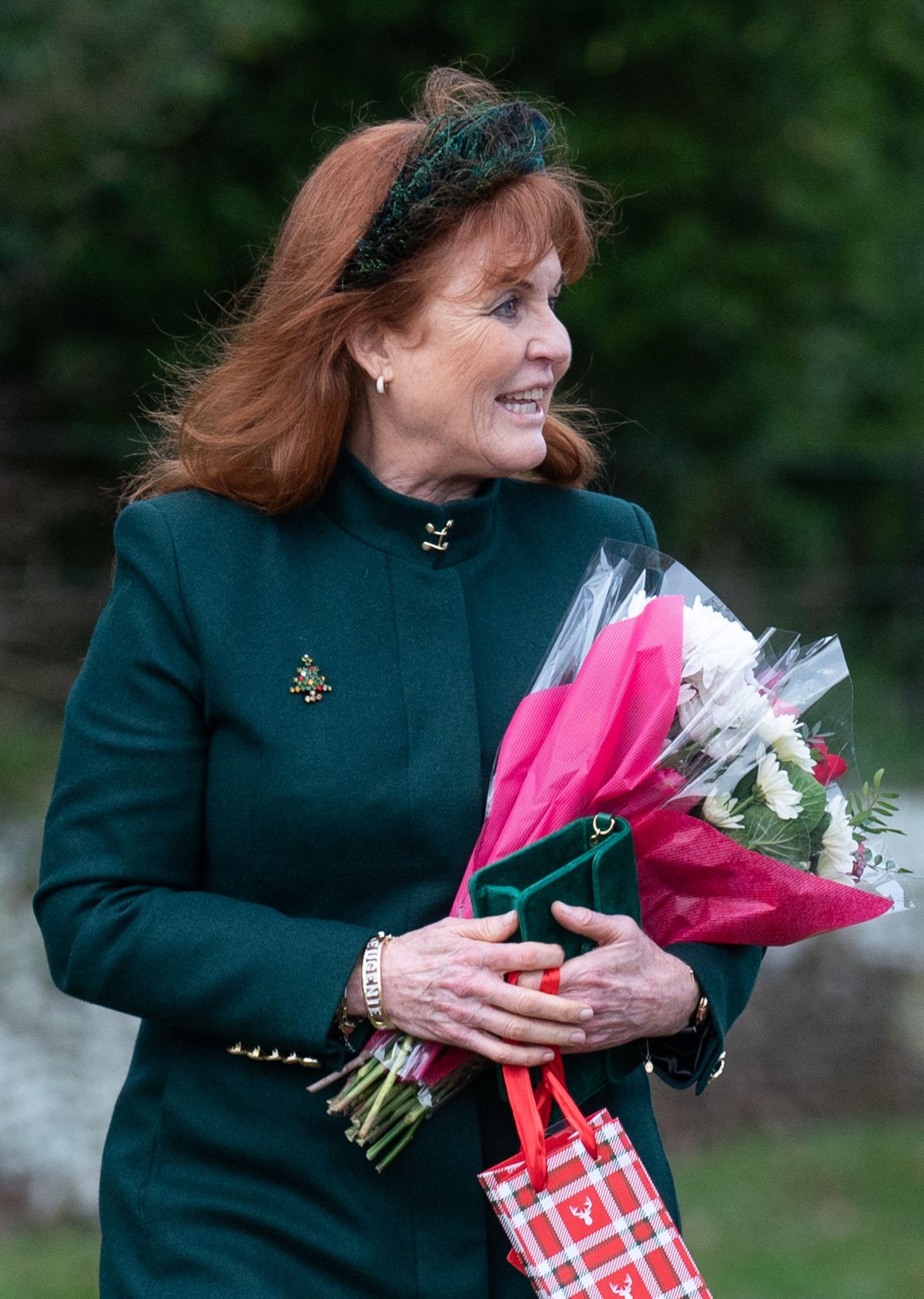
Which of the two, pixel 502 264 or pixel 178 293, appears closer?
pixel 502 264

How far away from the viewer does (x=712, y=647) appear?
2.21 meters

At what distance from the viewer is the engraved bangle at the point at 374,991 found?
2229 mm

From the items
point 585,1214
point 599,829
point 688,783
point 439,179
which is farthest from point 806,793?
point 439,179

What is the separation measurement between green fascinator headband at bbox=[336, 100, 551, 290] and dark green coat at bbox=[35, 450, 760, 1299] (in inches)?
18.9

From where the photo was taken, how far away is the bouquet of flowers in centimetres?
219

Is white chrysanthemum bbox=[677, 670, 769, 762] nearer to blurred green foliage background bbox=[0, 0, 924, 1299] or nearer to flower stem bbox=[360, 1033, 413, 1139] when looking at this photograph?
flower stem bbox=[360, 1033, 413, 1139]

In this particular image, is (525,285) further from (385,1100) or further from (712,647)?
(385,1100)

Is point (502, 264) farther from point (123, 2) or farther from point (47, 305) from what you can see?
point (47, 305)

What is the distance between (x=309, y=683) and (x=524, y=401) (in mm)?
533

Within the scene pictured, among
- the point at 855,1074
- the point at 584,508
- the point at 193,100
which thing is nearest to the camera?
the point at 584,508

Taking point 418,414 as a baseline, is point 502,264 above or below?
above

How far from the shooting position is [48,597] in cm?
774

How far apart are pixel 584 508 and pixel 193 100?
6.65 metres

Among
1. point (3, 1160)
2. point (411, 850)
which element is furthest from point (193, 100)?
point (411, 850)
